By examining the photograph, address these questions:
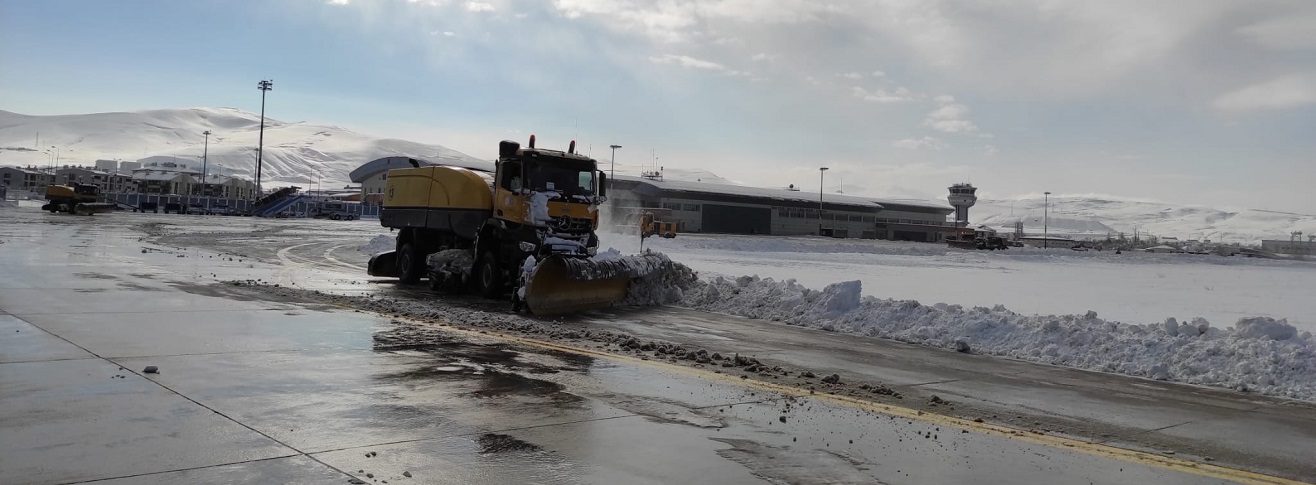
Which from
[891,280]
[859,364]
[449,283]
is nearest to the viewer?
[859,364]

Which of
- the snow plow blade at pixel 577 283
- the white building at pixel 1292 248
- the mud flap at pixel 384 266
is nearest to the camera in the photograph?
the snow plow blade at pixel 577 283

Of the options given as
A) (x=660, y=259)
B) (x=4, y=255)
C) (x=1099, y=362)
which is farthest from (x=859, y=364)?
(x=4, y=255)

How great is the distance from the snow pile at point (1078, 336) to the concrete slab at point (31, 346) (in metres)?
10.3

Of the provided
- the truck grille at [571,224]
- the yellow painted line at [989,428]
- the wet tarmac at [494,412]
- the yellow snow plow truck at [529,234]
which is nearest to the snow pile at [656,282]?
the yellow snow plow truck at [529,234]

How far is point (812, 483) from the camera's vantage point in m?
5.30

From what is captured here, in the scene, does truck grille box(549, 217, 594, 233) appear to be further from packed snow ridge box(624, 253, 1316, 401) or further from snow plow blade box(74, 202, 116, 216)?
snow plow blade box(74, 202, 116, 216)

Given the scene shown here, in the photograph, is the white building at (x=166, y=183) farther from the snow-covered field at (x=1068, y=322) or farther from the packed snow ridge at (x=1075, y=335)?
the packed snow ridge at (x=1075, y=335)

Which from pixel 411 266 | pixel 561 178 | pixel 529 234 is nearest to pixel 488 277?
pixel 529 234

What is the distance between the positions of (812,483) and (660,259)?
1366 cm

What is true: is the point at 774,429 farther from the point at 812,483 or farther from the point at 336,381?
the point at 336,381

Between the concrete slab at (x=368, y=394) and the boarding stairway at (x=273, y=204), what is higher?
the boarding stairway at (x=273, y=204)

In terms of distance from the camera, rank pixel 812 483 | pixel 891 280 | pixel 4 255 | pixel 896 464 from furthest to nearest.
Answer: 1. pixel 891 280
2. pixel 4 255
3. pixel 896 464
4. pixel 812 483

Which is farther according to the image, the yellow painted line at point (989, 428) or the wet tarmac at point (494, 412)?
the yellow painted line at point (989, 428)

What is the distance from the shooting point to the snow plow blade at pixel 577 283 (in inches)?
602
